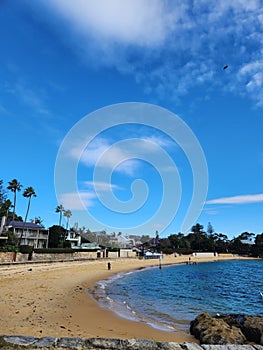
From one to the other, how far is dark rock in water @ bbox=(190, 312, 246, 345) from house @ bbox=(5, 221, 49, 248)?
65.5 meters

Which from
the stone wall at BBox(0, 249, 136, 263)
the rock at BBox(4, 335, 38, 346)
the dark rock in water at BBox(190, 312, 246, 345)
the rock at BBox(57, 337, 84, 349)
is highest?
the stone wall at BBox(0, 249, 136, 263)

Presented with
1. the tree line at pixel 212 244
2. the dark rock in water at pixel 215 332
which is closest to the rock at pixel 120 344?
the dark rock in water at pixel 215 332

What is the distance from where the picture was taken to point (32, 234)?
239ft

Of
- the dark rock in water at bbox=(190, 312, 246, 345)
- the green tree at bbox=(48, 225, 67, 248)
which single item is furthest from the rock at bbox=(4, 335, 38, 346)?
the green tree at bbox=(48, 225, 67, 248)

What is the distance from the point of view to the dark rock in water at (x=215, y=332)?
920cm

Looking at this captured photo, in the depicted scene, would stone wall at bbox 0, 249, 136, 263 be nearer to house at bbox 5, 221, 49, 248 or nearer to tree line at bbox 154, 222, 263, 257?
house at bbox 5, 221, 49, 248

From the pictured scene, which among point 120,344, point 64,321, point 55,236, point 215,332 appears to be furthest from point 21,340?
point 55,236

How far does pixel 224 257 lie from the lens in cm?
12600

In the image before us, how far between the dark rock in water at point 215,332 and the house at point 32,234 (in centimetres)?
6546

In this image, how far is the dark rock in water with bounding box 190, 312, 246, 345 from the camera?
30.2 feet

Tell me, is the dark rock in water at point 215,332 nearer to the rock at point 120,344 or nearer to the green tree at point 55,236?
the rock at point 120,344

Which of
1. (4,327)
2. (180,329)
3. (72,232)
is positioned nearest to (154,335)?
(180,329)

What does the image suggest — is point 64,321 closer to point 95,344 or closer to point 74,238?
point 95,344

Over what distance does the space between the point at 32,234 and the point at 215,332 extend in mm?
69990
